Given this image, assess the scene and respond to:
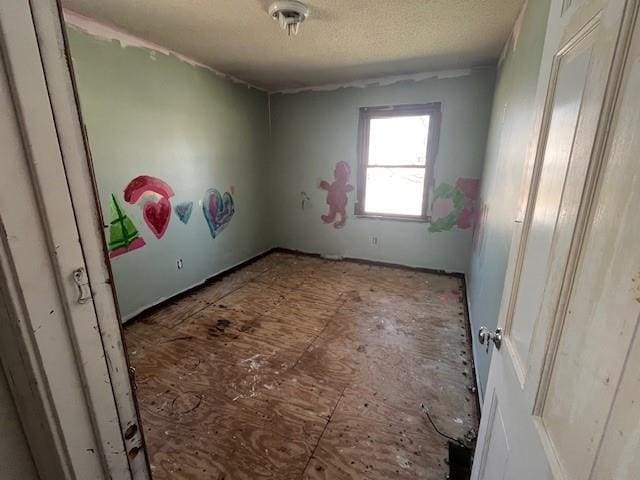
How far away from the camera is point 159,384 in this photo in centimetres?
190

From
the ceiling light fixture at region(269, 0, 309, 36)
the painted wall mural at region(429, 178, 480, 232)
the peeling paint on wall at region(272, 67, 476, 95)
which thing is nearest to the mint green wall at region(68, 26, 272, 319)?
the peeling paint on wall at region(272, 67, 476, 95)

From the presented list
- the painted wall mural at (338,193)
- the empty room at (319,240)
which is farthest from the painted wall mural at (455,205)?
the painted wall mural at (338,193)

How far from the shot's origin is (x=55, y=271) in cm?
45

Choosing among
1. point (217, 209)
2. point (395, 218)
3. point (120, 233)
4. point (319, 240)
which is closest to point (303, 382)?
point (120, 233)

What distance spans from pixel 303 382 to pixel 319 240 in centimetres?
267

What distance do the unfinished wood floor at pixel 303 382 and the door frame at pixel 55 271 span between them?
3.71 ft

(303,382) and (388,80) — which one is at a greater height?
(388,80)

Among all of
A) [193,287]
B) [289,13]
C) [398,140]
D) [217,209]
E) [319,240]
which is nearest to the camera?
[289,13]

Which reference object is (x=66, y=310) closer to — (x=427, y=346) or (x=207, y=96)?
(x=427, y=346)

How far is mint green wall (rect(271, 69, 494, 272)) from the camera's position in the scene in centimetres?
328

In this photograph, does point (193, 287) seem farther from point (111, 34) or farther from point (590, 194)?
point (590, 194)

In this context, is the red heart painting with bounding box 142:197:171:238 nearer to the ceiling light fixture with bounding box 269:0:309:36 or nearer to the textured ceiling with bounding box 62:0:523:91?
the textured ceiling with bounding box 62:0:523:91

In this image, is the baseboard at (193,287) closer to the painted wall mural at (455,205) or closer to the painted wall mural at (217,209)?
the painted wall mural at (217,209)

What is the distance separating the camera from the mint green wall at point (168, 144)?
7.38 ft
